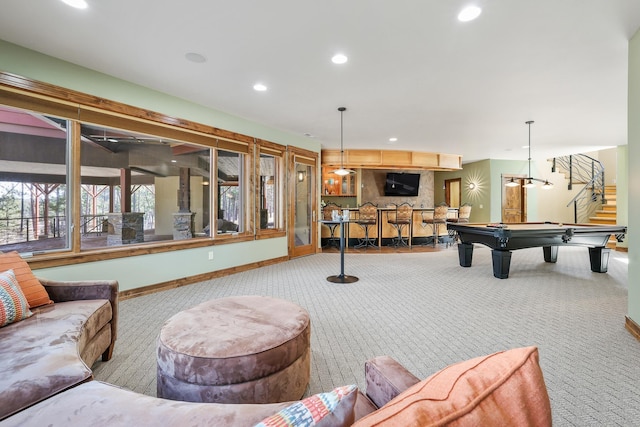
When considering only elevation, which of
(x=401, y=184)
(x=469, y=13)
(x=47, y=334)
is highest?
(x=469, y=13)

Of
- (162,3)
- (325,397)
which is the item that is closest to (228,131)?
(162,3)

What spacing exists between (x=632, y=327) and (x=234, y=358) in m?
3.37

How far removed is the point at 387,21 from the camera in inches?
97.4

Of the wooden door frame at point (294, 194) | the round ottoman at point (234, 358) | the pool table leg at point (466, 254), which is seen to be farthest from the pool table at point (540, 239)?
the round ottoman at point (234, 358)

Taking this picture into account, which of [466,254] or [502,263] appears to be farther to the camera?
[466,254]

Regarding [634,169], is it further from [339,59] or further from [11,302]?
[11,302]

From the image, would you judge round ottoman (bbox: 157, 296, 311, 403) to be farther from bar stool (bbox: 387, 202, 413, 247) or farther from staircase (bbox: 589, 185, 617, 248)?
staircase (bbox: 589, 185, 617, 248)

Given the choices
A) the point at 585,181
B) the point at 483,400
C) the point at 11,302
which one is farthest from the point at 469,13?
the point at 585,181

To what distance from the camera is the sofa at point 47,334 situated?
1186 millimetres

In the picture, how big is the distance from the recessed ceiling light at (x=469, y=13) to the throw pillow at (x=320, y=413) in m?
2.82

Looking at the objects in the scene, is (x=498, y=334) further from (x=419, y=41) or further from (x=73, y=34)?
(x=73, y=34)

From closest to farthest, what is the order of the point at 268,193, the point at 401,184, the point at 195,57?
the point at 195,57, the point at 268,193, the point at 401,184

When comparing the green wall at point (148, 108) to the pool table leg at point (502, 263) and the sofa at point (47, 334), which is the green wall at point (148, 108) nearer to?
the sofa at point (47, 334)

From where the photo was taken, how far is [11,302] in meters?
1.72
